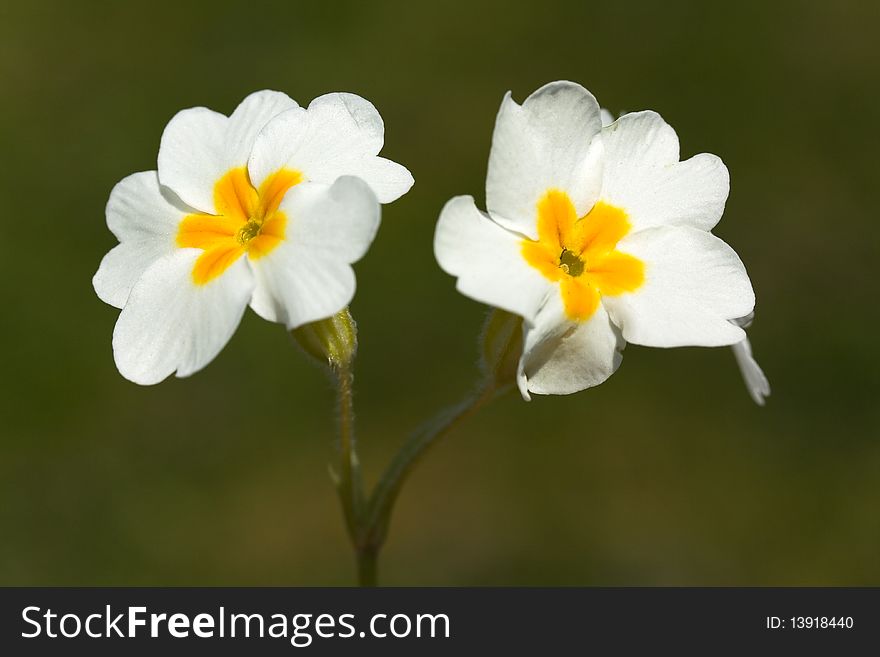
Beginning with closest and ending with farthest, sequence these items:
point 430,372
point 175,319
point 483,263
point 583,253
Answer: point 483,263 < point 175,319 < point 583,253 < point 430,372

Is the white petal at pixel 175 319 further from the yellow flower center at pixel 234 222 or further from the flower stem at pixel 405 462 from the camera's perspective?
the flower stem at pixel 405 462

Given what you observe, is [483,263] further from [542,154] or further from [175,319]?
[175,319]

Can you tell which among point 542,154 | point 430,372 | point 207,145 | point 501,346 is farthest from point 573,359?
point 430,372

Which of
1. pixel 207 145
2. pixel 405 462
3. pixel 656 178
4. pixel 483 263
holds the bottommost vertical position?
pixel 405 462

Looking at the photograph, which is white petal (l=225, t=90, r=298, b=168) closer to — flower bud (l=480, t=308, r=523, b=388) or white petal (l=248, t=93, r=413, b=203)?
white petal (l=248, t=93, r=413, b=203)

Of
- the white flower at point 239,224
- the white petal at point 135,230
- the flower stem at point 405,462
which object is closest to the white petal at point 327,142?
the white flower at point 239,224

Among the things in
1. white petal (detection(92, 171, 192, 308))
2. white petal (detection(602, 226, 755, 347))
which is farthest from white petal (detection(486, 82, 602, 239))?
white petal (detection(92, 171, 192, 308))
